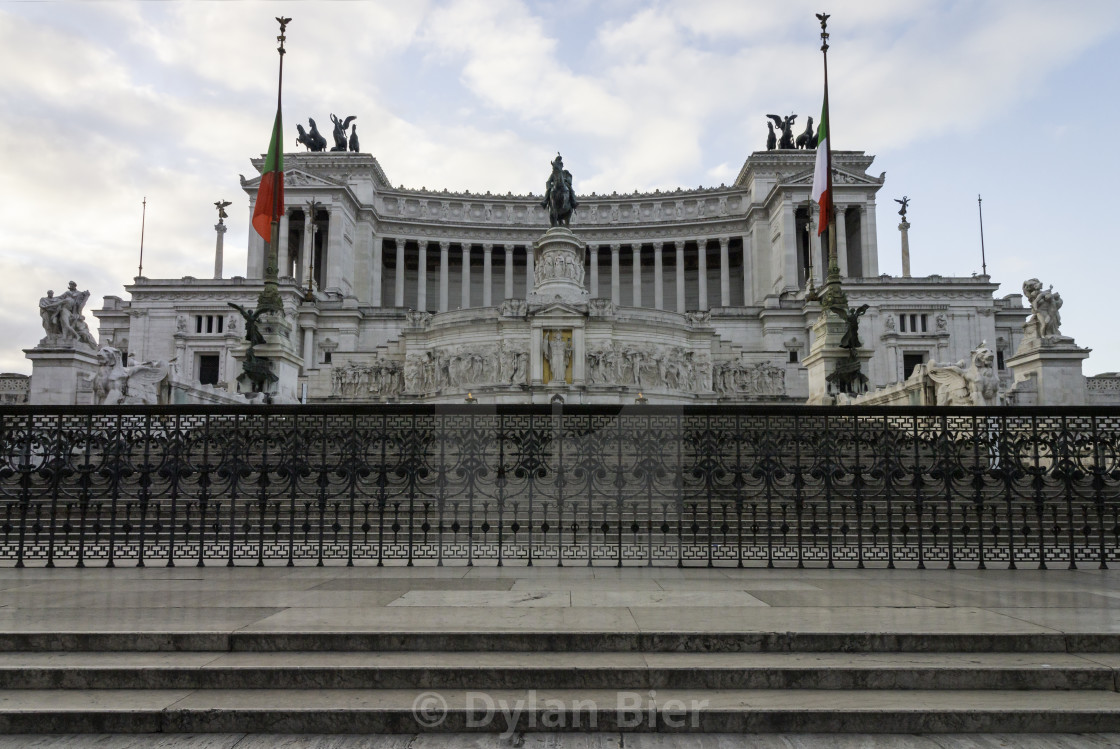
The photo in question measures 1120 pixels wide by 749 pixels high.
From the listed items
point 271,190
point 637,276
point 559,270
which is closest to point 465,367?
point 559,270

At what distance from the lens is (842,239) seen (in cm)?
7144

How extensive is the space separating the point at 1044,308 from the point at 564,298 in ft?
88.1

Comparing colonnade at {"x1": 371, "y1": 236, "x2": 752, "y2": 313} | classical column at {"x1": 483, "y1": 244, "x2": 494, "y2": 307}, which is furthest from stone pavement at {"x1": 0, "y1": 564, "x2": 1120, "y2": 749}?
classical column at {"x1": 483, "y1": 244, "x2": 494, "y2": 307}

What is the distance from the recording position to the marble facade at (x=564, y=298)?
4359cm

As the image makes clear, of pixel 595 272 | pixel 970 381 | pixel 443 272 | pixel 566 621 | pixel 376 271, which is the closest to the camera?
pixel 566 621

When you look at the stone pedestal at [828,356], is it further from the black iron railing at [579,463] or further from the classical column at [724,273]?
the classical column at [724,273]

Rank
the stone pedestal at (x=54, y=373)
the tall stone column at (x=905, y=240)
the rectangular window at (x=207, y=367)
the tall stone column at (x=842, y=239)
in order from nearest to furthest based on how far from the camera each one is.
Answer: the stone pedestal at (x=54, y=373) < the rectangular window at (x=207, y=367) < the tall stone column at (x=905, y=240) < the tall stone column at (x=842, y=239)

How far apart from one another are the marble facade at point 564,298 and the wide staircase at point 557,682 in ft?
76.8

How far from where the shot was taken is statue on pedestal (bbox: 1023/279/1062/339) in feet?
73.1

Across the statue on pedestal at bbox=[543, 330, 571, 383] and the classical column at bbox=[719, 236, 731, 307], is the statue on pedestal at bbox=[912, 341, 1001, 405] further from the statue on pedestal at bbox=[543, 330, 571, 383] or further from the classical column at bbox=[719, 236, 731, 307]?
the classical column at bbox=[719, 236, 731, 307]

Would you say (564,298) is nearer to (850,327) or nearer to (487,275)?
(850,327)

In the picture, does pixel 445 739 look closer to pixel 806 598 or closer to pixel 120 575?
pixel 806 598

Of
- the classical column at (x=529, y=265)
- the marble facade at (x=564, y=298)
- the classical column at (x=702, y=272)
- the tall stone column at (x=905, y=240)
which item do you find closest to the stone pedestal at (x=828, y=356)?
the marble facade at (x=564, y=298)

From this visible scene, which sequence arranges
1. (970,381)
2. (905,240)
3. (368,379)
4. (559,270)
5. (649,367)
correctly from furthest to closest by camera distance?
(905,240)
(368,379)
(559,270)
(649,367)
(970,381)
